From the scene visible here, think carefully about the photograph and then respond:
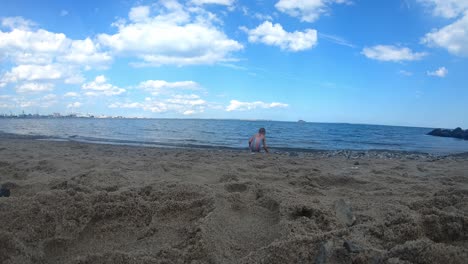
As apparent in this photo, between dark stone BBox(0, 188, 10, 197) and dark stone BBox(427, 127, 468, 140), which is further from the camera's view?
dark stone BBox(427, 127, 468, 140)

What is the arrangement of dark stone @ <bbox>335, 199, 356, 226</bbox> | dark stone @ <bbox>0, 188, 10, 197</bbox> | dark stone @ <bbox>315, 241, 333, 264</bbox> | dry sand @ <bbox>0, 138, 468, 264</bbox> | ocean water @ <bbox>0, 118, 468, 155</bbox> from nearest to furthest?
dark stone @ <bbox>315, 241, 333, 264</bbox> < dry sand @ <bbox>0, 138, 468, 264</bbox> < dark stone @ <bbox>335, 199, 356, 226</bbox> < dark stone @ <bbox>0, 188, 10, 197</bbox> < ocean water @ <bbox>0, 118, 468, 155</bbox>

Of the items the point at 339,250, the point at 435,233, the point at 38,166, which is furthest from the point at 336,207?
the point at 38,166

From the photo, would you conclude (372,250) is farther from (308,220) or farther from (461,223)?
(461,223)

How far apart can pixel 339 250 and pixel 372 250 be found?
260 millimetres

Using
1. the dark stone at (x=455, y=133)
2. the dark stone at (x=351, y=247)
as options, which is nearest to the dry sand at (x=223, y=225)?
the dark stone at (x=351, y=247)

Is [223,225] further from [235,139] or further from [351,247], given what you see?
[235,139]

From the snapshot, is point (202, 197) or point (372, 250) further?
point (202, 197)

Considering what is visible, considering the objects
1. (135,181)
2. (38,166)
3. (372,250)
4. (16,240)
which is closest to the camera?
(372,250)

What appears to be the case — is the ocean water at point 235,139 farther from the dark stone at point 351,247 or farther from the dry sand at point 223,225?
the dark stone at point 351,247

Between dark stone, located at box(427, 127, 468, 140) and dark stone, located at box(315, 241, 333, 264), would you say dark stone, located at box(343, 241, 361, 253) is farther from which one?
dark stone, located at box(427, 127, 468, 140)

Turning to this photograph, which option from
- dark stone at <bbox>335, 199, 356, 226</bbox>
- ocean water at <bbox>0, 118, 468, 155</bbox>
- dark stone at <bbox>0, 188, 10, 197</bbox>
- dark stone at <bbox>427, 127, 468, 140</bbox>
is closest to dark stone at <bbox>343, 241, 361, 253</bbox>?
dark stone at <bbox>335, 199, 356, 226</bbox>

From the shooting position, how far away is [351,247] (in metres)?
2.53

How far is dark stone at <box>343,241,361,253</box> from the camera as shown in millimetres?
2484

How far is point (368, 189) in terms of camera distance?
210 inches
